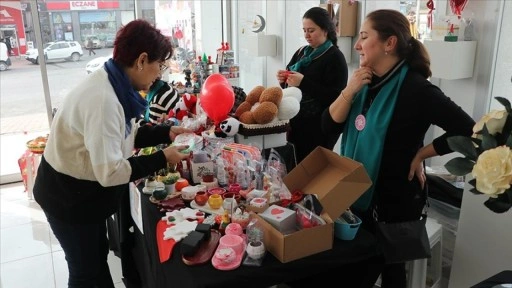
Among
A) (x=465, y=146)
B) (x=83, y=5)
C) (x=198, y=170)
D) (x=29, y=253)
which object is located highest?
(x=83, y=5)

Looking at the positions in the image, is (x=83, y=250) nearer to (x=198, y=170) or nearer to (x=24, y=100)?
(x=198, y=170)

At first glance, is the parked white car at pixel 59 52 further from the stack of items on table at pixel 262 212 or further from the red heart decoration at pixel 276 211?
the red heart decoration at pixel 276 211

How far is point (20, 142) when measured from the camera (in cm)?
468

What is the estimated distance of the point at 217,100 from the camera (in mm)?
2199

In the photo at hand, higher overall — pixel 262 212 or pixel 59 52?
pixel 59 52

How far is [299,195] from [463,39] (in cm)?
156

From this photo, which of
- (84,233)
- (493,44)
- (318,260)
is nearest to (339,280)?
(318,260)

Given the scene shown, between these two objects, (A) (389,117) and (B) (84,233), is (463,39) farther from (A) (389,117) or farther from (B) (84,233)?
(B) (84,233)

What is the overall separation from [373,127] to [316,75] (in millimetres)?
1173

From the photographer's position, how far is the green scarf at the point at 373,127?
153cm

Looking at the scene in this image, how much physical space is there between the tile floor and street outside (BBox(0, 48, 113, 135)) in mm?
1197

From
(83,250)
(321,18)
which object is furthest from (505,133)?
(321,18)

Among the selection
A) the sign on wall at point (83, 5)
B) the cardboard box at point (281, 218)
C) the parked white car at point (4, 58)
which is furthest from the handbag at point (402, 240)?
the parked white car at point (4, 58)

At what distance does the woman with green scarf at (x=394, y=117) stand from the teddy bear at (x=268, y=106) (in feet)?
1.94
